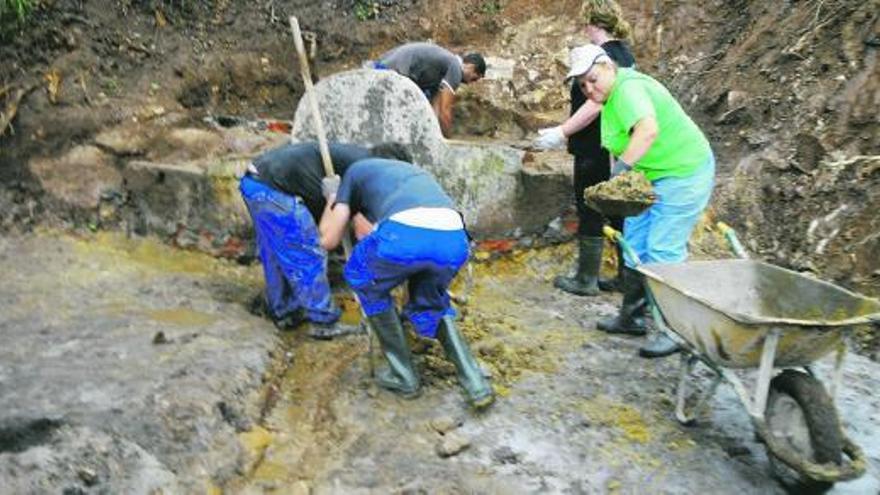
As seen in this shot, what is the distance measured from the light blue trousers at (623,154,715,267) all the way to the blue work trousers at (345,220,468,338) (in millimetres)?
1096

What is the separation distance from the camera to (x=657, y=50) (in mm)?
8180


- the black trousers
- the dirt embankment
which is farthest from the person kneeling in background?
the dirt embankment

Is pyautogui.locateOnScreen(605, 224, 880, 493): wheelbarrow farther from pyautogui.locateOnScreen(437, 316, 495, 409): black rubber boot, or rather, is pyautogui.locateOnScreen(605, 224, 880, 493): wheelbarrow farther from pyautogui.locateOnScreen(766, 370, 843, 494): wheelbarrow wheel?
pyautogui.locateOnScreen(437, 316, 495, 409): black rubber boot

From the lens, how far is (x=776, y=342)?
3354mm

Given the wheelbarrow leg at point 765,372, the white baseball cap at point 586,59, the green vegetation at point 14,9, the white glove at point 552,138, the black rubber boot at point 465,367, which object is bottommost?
the black rubber boot at point 465,367

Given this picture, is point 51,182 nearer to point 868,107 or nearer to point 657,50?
point 657,50

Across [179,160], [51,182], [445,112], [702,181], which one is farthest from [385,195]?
[51,182]

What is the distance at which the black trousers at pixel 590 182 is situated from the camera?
5.45 m

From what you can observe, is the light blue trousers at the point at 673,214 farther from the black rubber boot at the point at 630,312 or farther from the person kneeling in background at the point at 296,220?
the person kneeling in background at the point at 296,220

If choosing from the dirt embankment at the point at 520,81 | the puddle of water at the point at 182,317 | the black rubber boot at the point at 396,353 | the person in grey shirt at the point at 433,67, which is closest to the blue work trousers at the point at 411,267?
the black rubber boot at the point at 396,353

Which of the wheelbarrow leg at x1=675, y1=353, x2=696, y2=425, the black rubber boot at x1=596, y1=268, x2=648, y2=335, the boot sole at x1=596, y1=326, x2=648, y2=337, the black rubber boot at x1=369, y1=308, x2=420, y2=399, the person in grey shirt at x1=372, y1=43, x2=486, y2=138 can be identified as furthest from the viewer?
the person in grey shirt at x1=372, y1=43, x2=486, y2=138

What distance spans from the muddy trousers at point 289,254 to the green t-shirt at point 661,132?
6.26 feet

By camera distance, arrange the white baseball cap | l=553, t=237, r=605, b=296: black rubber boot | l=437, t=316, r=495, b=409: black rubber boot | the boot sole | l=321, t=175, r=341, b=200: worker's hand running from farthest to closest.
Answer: l=553, t=237, r=605, b=296: black rubber boot
the boot sole
l=321, t=175, r=341, b=200: worker's hand
the white baseball cap
l=437, t=316, r=495, b=409: black rubber boot

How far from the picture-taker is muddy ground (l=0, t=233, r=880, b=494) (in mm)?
3566
